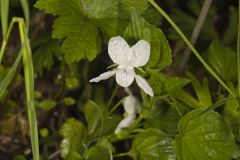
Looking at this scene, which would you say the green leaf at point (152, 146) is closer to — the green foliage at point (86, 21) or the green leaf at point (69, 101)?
the green foliage at point (86, 21)

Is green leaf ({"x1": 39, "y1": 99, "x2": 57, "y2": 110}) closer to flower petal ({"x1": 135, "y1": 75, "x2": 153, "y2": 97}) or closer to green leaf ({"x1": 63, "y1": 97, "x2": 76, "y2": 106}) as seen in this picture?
green leaf ({"x1": 63, "y1": 97, "x2": 76, "y2": 106})

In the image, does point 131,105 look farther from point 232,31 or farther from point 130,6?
point 232,31

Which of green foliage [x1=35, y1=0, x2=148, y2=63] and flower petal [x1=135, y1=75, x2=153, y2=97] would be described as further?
green foliage [x1=35, y1=0, x2=148, y2=63]

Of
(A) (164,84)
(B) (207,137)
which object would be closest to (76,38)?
(A) (164,84)

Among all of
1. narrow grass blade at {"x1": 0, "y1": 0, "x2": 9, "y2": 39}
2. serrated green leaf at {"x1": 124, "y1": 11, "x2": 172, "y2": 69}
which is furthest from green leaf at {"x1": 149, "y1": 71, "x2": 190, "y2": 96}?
narrow grass blade at {"x1": 0, "y1": 0, "x2": 9, "y2": 39}

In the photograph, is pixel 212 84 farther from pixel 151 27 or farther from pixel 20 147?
pixel 151 27

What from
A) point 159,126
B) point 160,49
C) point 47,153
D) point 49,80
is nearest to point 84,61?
point 49,80
